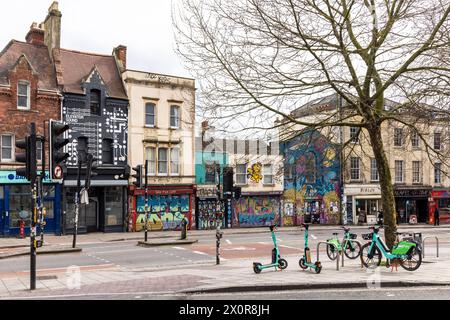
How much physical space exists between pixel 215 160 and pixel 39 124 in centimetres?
1331

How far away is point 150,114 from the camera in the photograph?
117 feet

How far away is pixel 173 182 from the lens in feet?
119

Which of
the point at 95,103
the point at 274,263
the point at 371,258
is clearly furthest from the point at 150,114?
the point at 371,258

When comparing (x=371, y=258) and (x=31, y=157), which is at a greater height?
(x=31, y=157)

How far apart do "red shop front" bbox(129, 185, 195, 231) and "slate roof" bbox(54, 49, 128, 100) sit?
6867 millimetres

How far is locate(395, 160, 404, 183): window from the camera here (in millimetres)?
47034

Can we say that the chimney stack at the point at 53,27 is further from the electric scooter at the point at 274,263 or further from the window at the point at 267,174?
the electric scooter at the point at 274,263

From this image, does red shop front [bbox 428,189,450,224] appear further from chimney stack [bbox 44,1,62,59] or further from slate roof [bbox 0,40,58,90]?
chimney stack [bbox 44,1,62,59]

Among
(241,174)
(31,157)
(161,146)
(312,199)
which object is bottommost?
(312,199)

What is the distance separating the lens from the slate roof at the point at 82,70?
32906mm

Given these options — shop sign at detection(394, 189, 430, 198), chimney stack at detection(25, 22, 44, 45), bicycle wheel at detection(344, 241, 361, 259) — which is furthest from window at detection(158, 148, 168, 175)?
shop sign at detection(394, 189, 430, 198)

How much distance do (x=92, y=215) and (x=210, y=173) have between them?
9.24m

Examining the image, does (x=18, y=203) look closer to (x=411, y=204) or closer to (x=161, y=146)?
(x=161, y=146)

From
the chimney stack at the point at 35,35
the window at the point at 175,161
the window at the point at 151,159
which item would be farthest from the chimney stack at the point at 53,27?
the window at the point at 175,161
